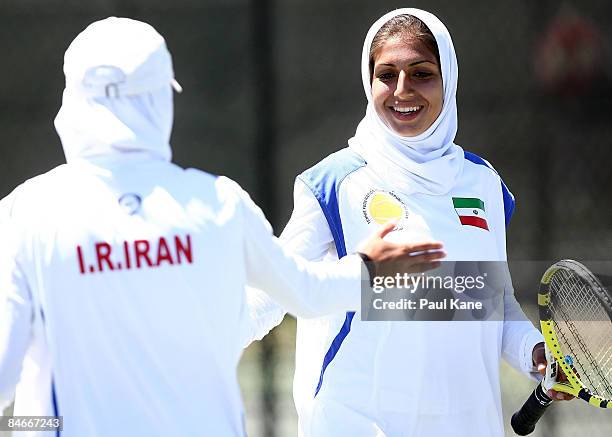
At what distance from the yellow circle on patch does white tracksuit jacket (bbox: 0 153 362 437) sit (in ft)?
2.19

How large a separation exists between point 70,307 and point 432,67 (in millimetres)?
1194

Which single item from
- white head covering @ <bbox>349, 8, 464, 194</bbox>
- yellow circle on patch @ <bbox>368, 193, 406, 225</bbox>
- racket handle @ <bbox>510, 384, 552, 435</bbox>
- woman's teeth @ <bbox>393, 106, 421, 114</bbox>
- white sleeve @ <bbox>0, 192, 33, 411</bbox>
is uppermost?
woman's teeth @ <bbox>393, 106, 421, 114</bbox>

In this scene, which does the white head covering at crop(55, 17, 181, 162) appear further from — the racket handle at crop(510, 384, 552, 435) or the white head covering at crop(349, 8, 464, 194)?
the racket handle at crop(510, 384, 552, 435)

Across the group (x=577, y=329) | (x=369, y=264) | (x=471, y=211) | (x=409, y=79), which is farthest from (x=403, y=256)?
(x=577, y=329)

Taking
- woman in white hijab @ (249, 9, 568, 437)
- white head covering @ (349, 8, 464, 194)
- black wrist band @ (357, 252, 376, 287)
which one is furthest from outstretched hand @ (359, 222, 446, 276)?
white head covering @ (349, 8, 464, 194)

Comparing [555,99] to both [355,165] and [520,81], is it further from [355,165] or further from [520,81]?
[355,165]

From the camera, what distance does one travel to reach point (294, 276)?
245 centimetres

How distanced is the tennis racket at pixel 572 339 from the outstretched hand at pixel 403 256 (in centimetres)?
52

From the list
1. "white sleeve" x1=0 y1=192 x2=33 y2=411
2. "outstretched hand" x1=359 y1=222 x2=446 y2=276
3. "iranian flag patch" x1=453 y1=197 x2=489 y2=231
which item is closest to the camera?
"white sleeve" x1=0 y1=192 x2=33 y2=411

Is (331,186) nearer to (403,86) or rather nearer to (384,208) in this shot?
(384,208)

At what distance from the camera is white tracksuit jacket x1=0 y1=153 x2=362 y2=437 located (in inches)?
89.0

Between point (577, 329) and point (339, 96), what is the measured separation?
8.18ft

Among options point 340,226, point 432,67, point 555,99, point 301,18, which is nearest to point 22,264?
point 340,226

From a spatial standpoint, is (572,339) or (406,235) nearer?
(406,235)
